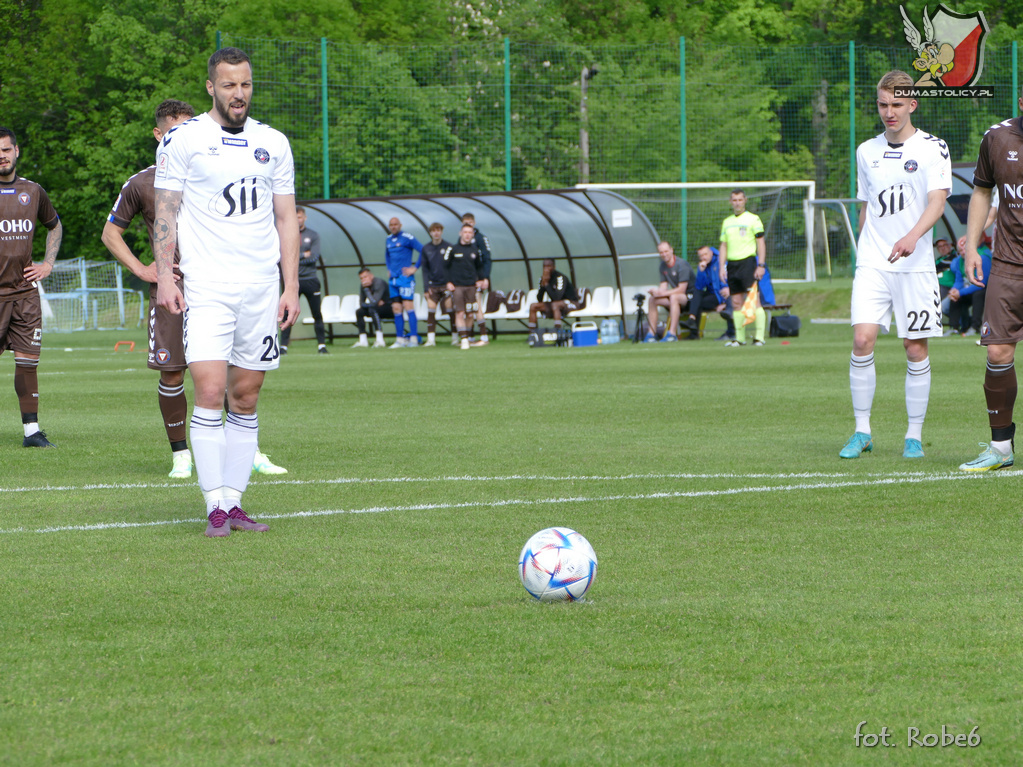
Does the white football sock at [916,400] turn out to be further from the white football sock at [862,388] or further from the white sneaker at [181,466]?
the white sneaker at [181,466]

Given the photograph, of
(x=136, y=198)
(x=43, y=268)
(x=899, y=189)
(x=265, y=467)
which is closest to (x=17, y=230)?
(x=43, y=268)

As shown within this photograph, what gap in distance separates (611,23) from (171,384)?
54.8 m

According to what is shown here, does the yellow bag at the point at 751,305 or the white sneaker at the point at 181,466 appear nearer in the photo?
the white sneaker at the point at 181,466

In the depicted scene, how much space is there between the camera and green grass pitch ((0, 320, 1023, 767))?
343 cm

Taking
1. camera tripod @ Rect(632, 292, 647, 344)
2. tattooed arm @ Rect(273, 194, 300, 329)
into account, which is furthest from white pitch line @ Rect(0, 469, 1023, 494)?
camera tripod @ Rect(632, 292, 647, 344)

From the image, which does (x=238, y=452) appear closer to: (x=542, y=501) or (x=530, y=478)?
(x=542, y=501)

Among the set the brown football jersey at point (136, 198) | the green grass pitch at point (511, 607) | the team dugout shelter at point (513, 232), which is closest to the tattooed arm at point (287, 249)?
the green grass pitch at point (511, 607)

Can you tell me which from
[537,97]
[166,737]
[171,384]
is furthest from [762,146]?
[166,737]

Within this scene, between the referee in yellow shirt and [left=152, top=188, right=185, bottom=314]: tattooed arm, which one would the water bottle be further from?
[left=152, top=188, right=185, bottom=314]: tattooed arm

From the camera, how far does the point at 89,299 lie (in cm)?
3950

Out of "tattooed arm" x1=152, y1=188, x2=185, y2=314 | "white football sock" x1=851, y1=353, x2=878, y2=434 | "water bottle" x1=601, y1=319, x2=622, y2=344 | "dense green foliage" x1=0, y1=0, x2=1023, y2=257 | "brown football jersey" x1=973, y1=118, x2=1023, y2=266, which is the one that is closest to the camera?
"tattooed arm" x1=152, y1=188, x2=185, y2=314

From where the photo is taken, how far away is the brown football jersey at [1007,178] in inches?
314

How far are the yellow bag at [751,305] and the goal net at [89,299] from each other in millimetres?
20408

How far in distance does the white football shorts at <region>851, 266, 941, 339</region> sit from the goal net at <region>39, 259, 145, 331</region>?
3087cm
